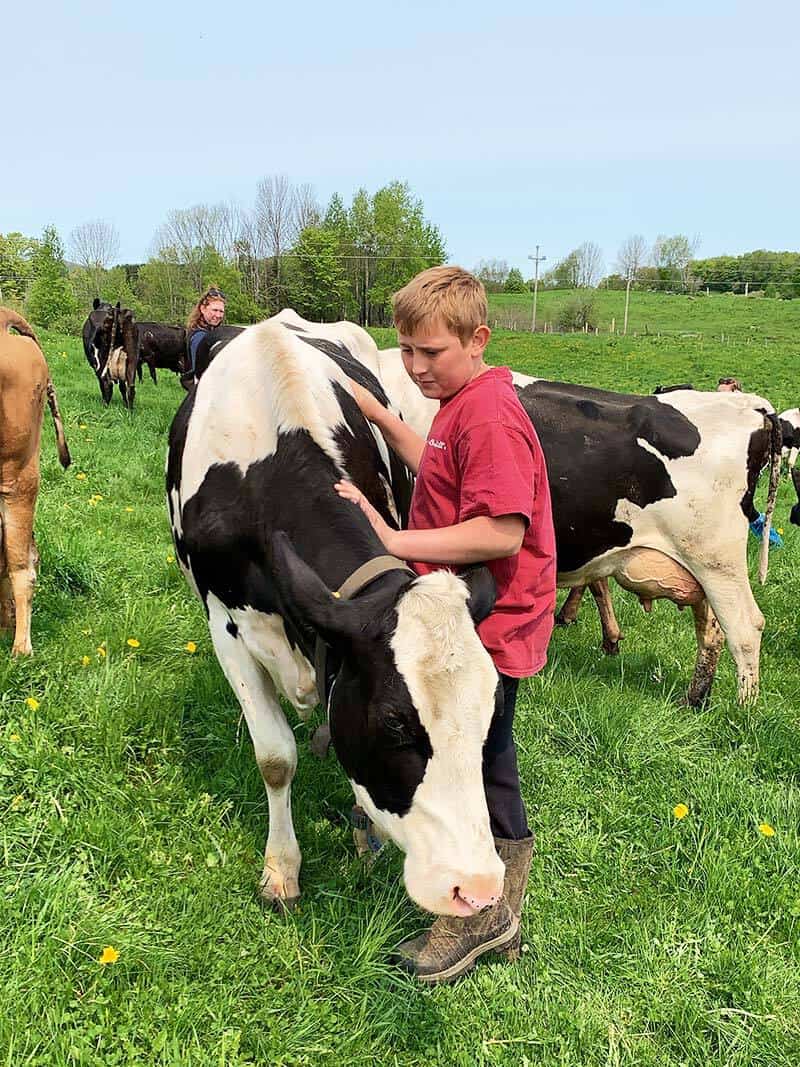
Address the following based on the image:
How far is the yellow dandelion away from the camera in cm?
248

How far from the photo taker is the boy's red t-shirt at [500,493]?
2365mm

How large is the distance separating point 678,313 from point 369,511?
6010 cm

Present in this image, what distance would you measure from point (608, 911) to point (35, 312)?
48112mm

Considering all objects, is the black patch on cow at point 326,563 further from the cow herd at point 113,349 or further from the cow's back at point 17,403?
the cow herd at point 113,349

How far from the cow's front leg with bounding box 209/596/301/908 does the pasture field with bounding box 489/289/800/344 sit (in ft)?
134

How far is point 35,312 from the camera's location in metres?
44.3

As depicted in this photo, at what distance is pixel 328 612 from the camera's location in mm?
2109

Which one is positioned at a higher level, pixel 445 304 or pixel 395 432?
pixel 445 304

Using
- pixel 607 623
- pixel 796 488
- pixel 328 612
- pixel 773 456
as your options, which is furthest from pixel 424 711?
pixel 796 488

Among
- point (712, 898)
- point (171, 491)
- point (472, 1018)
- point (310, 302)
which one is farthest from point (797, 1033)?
point (310, 302)

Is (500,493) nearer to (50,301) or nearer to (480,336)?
(480,336)

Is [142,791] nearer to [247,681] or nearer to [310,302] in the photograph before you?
[247,681]

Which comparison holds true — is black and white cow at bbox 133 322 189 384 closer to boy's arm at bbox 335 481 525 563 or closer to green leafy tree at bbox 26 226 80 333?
boy's arm at bbox 335 481 525 563

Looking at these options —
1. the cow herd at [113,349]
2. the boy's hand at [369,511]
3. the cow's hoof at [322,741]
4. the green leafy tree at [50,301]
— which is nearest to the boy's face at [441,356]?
the boy's hand at [369,511]
